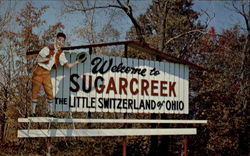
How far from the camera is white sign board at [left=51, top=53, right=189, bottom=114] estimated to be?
855 cm

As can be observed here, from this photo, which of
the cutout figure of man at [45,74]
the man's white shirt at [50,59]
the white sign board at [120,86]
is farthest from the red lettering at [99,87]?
the cutout figure of man at [45,74]

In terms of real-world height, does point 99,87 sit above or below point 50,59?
below

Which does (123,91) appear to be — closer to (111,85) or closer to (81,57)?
(111,85)

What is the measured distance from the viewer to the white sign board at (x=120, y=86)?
855cm

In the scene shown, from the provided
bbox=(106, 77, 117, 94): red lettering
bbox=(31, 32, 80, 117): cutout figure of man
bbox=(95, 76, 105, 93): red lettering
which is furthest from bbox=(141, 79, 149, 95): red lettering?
bbox=(31, 32, 80, 117): cutout figure of man

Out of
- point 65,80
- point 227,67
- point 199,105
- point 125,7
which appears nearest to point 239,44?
point 227,67

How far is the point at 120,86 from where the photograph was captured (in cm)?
919

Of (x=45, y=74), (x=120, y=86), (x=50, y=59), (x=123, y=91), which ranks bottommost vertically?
(x=123, y=91)

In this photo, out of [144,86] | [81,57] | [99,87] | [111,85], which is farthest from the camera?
[144,86]

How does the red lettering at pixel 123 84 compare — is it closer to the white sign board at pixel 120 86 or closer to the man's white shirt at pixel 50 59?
the white sign board at pixel 120 86

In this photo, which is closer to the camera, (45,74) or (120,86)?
(45,74)

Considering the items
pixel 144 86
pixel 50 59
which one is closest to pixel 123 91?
pixel 144 86

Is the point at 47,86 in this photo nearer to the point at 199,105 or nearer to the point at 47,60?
the point at 47,60

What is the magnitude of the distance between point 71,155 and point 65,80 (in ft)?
16.9
